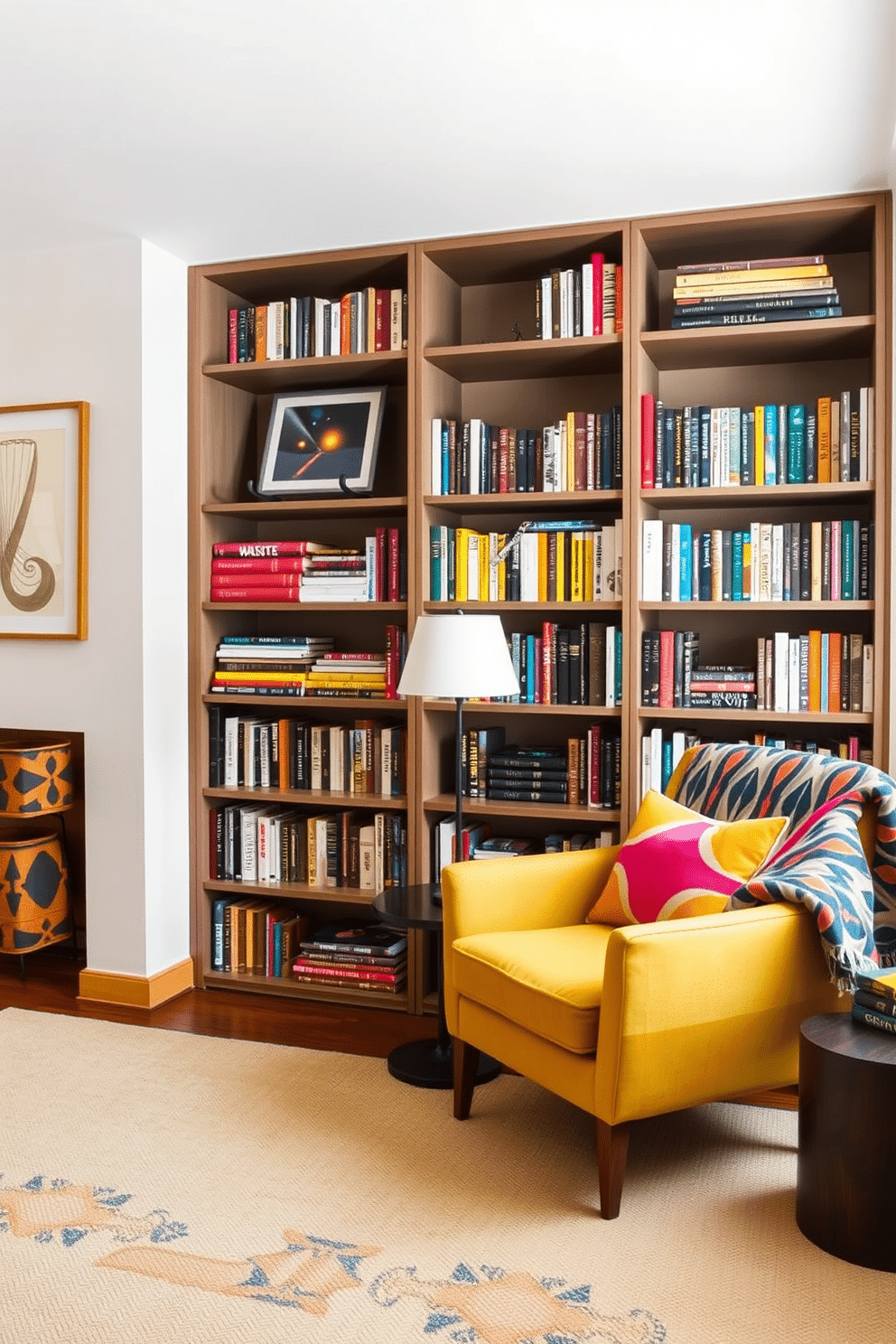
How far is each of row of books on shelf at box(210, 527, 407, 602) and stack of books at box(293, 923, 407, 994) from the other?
44.1 inches

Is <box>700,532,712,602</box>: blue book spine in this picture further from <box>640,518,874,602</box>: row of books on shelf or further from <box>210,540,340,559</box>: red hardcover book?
<box>210,540,340,559</box>: red hardcover book

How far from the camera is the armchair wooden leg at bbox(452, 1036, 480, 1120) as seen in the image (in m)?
2.77

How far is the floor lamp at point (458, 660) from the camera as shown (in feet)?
9.55

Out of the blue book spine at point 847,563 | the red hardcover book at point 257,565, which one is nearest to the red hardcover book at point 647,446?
the blue book spine at point 847,563

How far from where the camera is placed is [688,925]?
89.4 inches

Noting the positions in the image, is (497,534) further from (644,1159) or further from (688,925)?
(644,1159)

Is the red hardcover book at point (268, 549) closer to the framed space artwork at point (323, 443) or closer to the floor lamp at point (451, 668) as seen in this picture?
the framed space artwork at point (323, 443)

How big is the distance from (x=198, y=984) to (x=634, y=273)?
8.91 feet

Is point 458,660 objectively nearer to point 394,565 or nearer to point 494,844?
point 394,565

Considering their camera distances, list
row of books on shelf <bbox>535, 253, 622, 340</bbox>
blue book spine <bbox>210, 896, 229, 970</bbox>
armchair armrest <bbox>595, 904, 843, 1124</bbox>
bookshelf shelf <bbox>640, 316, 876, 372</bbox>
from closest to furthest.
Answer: armchair armrest <bbox>595, 904, 843, 1124</bbox> → bookshelf shelf <bbox>640, 316, 876, 372</bbox> → row of books on shelf <bbox>535, 253, 622, 340</bbox> → blue book spine <bbox>210, 896, 229, 970</bbox>

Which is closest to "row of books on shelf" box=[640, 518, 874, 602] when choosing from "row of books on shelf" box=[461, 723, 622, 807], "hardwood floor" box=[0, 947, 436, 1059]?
"row of books on shelf" box=[461, 723, 622, 807]

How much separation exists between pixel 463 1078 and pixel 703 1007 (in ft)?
2.53

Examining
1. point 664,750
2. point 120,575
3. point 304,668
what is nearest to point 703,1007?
point 664,750

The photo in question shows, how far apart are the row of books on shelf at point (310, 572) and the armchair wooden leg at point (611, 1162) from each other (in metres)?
1.83
